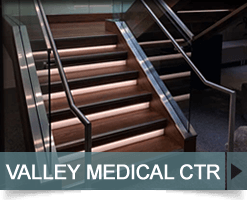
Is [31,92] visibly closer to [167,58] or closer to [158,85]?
[158,85]

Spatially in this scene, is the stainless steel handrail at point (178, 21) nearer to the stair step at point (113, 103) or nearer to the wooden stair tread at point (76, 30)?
the stair step at point (113, 103)

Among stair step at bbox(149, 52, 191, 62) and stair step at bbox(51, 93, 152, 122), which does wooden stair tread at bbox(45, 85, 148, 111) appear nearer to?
stair step at bbox(51, 93, 152, 122)

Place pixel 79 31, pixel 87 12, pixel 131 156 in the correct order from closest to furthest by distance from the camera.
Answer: pixel 131 156 → pixel 79 31 → pixel 87 12

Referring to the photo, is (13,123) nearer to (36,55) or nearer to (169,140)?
(36,55)

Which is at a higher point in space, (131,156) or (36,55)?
(36,55)

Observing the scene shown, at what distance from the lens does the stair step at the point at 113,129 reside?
3.23m

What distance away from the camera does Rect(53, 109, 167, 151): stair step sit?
3.23m

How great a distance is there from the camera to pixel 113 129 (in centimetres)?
356

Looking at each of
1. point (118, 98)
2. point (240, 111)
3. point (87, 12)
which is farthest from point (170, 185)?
point (87, 12)

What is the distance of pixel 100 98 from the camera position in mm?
3842

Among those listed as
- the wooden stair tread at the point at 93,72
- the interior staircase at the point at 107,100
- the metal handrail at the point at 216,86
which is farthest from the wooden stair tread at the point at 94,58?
the metal handrail at the point at 216,86

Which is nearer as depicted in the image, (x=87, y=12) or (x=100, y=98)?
(x=100, y=98)

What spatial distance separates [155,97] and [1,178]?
6.34 ft

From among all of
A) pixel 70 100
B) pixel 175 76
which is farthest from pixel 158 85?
pixel 70 100
